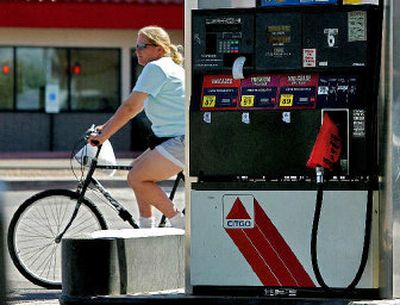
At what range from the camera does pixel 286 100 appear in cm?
716

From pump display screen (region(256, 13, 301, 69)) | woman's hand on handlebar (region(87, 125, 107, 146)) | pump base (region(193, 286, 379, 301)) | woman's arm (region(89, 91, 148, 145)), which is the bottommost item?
pump base (region(193, 286, 379, 301))

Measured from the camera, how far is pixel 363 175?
707cm

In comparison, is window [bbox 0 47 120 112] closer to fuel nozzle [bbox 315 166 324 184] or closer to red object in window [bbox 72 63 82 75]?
red object in window [bbox 72 63 82 75]

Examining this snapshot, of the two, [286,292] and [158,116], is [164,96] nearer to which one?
[158,116]

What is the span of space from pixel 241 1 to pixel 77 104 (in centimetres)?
2515

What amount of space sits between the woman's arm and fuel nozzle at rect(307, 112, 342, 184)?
219 centimetres

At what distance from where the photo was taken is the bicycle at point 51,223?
31.0 feet

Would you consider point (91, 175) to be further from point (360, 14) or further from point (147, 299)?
point (360, 14)

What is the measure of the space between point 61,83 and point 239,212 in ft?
84.1

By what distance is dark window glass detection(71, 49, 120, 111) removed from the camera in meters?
32.4

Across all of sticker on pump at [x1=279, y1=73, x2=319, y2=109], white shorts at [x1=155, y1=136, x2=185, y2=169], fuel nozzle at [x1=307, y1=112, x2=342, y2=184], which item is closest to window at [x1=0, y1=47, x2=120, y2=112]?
white shorts at [x1=155, y1=136, x2=185, y2=169]

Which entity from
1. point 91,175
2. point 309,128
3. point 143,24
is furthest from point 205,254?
point 143,24

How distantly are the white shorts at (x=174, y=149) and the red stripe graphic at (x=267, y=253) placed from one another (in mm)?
1718

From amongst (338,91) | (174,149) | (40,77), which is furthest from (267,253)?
(40,77)
